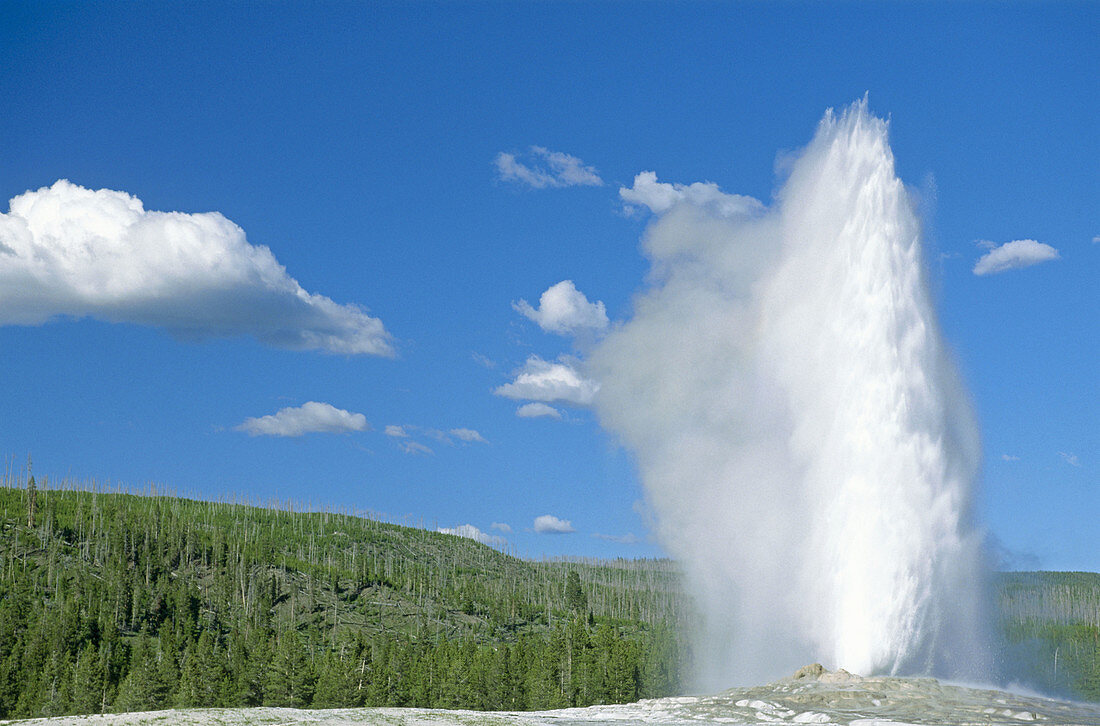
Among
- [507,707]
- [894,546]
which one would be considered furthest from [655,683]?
[894,546]

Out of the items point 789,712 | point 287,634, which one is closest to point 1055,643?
point 287,634

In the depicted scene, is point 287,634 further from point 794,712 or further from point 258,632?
point 794,712

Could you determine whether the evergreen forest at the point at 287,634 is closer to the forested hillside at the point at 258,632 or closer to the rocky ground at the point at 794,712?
the forested hillside at the point at 258,632

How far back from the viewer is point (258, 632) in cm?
9894

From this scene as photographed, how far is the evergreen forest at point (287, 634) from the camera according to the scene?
75812 millimetres

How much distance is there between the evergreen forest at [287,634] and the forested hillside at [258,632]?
0.87 ft

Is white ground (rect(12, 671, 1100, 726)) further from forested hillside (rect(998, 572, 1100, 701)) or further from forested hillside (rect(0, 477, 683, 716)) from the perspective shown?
forested hillside (rect(0, 477, 683, 716))

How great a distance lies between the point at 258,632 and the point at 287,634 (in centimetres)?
1895

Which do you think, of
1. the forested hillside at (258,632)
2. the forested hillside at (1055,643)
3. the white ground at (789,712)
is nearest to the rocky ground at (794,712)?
the white ground at (789,712)

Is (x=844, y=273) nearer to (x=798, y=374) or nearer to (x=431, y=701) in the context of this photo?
(x=798, y=374)

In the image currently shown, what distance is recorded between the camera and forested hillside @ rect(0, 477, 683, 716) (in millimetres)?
76062

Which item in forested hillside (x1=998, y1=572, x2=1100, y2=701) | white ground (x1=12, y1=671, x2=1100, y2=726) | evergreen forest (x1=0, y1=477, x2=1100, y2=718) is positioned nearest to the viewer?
white ground (x1=12, y1=671, x2=1100, y2=726)

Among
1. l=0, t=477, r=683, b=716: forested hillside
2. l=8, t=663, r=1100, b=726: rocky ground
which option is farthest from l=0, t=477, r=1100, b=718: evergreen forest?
l=8, t=663, r=1100, b=726: rocky ground

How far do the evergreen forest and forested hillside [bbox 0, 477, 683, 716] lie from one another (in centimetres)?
26
